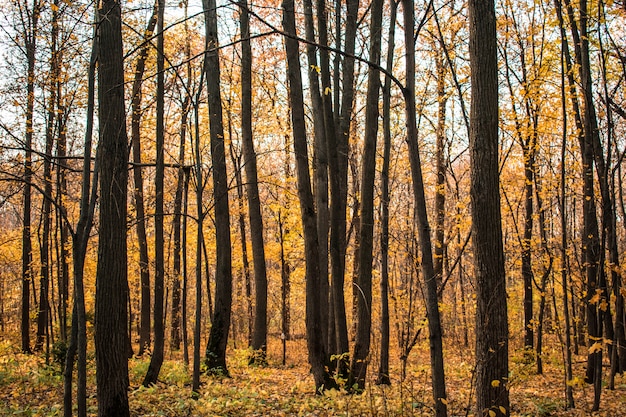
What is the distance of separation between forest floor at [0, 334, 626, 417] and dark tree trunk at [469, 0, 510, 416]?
0.26 meters

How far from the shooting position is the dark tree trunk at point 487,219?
13.4 feet

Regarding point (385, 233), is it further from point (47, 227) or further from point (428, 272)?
point (47, 227)

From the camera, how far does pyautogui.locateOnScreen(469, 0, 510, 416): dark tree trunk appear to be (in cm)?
409

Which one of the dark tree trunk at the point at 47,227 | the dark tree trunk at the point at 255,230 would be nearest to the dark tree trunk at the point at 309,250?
the dark tree trunk at the point at 255,230

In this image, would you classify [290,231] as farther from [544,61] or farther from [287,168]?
[544,61]

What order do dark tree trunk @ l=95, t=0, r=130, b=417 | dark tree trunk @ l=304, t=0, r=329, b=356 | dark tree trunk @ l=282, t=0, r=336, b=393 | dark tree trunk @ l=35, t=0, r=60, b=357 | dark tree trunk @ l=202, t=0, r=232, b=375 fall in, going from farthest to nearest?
dark tree trunk @ l=35, t=0, r=60, b=357 < dark tree trunk @ l=202, t=0, r=232, b=375 < dark tree trunk @ l=304, t=0, r=329, b=356 < dark tree trunk @ l=282, t=0, r=336, b=393 < dark tree trunk @ l=95, t=0, r=130, b=417

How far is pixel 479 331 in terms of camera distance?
4180mm

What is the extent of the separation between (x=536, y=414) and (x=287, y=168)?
552 inches

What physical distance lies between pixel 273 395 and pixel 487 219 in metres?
4.79

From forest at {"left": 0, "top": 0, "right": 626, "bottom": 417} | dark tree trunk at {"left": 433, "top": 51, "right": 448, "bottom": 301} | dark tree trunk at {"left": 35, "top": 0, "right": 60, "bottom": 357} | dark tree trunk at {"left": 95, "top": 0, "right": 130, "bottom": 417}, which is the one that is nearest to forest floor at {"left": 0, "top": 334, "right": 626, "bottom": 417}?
forest at {"left": 0, "top": 0, "right": 626, "bottom": 417}

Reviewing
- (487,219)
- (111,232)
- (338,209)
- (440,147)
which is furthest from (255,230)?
(487,219)

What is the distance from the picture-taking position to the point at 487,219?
13.5ft

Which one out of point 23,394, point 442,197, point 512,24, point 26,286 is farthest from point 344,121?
point 26,286

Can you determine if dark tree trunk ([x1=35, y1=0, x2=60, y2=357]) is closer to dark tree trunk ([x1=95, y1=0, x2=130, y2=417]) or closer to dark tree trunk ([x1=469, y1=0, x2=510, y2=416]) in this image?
dark tree trunk ([x1=95, y1=0, x2=130, y2=417])
